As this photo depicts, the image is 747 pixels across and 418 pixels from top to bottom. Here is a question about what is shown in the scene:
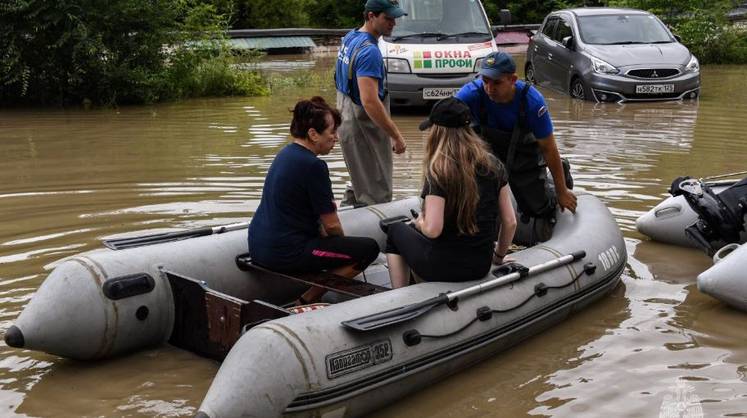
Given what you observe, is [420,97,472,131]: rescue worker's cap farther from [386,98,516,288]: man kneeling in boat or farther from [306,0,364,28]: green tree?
[306,0,364,28]: green tree

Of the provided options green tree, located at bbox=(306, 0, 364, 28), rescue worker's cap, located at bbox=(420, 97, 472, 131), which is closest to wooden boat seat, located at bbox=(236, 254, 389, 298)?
rescue worker's cap, located at bbox=(420, 97, 472, 131)

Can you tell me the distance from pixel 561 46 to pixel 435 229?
11.6 metres

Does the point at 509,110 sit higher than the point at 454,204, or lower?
higher

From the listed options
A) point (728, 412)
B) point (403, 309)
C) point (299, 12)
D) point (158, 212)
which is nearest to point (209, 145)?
point (158, 212)

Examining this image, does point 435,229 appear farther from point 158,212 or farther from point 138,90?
point 138,90

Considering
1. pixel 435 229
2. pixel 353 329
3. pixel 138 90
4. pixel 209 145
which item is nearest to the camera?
pixel 353 329

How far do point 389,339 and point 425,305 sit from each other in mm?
326

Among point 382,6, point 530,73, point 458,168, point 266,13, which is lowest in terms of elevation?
point 530,73

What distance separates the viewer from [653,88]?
48.2ft

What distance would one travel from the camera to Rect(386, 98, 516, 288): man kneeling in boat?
16.6ft

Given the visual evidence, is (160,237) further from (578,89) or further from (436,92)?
(578,89)

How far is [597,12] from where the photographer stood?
629 inches

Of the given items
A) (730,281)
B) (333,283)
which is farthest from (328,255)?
(730,281)

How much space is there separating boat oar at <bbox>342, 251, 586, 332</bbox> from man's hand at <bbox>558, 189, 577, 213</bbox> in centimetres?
83
